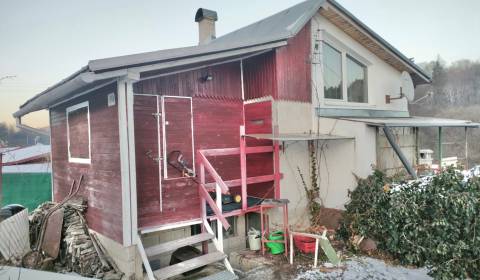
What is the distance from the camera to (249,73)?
23.6 feet

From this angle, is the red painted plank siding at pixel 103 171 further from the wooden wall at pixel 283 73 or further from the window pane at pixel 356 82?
the window pane at pixel 356 82

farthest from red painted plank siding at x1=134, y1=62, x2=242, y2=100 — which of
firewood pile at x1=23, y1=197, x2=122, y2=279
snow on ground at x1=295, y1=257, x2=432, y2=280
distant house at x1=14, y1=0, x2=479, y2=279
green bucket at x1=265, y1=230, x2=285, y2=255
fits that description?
snow on ground at x1=295, y1=257, x2=432, y2=280

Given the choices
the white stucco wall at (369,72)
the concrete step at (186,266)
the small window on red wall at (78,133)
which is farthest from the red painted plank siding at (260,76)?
the concrete step at (186,266)

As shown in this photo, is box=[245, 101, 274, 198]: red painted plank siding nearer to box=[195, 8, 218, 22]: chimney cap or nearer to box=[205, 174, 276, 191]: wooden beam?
box=[205, 174, 276, 191]: wooden beam

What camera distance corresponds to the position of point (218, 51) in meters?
5.48

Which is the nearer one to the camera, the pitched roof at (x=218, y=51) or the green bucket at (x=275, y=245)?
the pitched roof at (x=218, y=51)

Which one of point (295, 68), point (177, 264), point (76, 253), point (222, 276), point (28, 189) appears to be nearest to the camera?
point (177, 264)

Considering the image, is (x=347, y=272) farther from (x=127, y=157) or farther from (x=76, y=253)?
(x=76, y=253)

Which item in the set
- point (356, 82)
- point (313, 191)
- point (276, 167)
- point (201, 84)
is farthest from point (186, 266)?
point (356, 82)

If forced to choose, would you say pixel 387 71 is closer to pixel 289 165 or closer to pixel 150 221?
pixel 289 165

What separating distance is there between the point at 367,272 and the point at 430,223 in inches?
61.1

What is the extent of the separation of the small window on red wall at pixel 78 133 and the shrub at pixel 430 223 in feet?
19.7

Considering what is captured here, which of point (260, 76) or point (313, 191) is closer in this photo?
point (260, 76)

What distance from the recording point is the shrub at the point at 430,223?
17.0 feet
